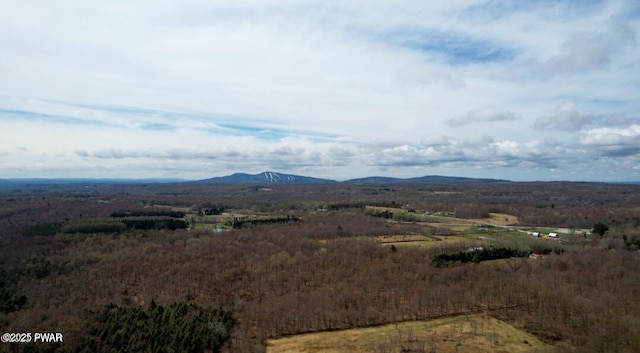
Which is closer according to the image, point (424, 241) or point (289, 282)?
point (289, 282)

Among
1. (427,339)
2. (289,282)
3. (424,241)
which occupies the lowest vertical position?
(289,282)

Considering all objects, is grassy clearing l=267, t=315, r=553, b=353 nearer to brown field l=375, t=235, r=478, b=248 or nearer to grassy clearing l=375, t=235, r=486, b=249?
grassy clearing l=375, t=235, r=486, b=249

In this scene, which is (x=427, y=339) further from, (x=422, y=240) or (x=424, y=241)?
(x=422, y=240)

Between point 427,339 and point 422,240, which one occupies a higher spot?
point 422,240

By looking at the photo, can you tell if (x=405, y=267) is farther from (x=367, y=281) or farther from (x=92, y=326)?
(x=92, y=326)

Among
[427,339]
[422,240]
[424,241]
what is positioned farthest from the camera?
[422,240]

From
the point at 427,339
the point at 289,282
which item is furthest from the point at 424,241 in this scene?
the point at 427,339

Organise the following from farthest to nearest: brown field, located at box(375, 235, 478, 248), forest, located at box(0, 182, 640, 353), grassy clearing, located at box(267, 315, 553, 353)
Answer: brown field, located at box(375, 235, 478, 248) → forest, located at box(0, 182, 640, 353) → grassy clearing, located at box(267, 315, 553, 353)

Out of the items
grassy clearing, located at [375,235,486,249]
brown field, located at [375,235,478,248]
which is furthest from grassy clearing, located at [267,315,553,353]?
brown field, located at [375,235,478,248]
